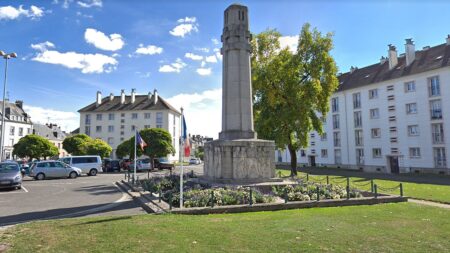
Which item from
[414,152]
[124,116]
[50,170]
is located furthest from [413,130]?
[124,116]

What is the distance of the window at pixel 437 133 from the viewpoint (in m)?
33.9

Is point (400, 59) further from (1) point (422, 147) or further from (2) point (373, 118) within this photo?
(1) point (422, 147)

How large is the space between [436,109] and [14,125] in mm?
75449

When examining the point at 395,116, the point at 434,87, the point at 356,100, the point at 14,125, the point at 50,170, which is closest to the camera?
the point at 50,170

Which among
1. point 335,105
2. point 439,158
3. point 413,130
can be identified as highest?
point 335,105

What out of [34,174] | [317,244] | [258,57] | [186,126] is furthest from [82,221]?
[258,57]

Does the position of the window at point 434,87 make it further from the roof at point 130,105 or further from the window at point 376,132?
the roof at point 130,105

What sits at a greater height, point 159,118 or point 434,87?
point 159,118

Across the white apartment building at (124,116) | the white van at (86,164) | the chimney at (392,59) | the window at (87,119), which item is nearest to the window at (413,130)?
the chimney at (392,59)

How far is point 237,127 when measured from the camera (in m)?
Result: 15.0

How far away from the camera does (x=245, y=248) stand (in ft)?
20.3

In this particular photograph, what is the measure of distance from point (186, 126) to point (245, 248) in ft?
22.8

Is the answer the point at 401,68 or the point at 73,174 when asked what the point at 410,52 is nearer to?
the point at 401,68

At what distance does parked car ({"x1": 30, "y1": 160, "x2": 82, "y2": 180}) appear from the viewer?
2717 cm
